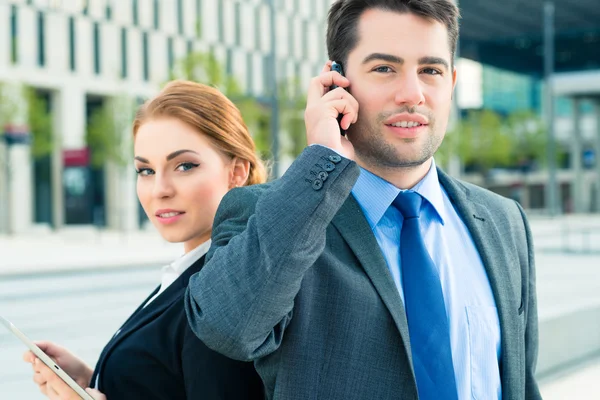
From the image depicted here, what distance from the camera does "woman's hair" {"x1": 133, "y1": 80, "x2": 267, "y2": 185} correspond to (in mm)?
2234

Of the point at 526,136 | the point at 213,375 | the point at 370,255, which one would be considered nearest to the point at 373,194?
the point at 370,255

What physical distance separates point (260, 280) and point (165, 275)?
756 millimetres

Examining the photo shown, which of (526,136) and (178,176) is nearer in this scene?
(178,176)

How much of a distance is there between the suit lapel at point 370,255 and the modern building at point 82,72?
100 feet

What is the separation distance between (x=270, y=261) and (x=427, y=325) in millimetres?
420

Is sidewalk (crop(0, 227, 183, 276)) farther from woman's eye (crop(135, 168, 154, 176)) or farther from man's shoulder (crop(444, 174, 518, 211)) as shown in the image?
man's shoulder (crop(444, 174, 518, 211))

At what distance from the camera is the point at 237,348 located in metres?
1.65

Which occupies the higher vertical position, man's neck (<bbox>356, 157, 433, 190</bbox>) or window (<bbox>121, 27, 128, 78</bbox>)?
window (<bbox>121, 27, 128, 78</bbox>)

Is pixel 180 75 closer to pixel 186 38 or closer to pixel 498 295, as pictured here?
pixel 186 38

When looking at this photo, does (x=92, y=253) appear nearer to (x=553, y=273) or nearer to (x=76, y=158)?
(x=76, y=158)

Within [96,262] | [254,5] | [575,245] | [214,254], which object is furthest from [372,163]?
[254,5]

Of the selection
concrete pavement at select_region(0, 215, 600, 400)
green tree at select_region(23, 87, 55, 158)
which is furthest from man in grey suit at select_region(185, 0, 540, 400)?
green tree at select_region(23, 87, 55, 158)

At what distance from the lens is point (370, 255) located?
70.3 inches

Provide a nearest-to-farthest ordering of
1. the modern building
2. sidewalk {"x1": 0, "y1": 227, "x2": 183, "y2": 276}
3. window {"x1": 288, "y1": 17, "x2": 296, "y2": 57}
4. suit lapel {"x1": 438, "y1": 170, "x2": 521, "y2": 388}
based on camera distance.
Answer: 1. suit lapel {"x1": 438, "y1": 170, "x2": 521, "y2": 388}
2. sidewalk {"x1": 0, "y1": 227, "x2": 183, "y2": 276}
3. the modern building
4. window {"x1": 288, "y1": 17, "x2": 296, "y2": 57}
